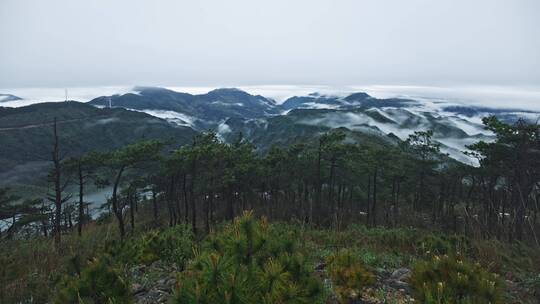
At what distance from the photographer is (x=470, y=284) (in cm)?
323

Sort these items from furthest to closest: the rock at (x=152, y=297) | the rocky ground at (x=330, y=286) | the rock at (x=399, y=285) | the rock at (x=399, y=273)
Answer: the rock at (x=399, y=273) < the rock at (x=399, y=285) < the rock at (x=152, y=297) < the rocky ground at (x=330, y=286)

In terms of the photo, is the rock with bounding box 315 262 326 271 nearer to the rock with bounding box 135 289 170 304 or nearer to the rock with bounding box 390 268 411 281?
the rock with bounding box 390 268 411 281

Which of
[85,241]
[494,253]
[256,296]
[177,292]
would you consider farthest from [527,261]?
[85,241]

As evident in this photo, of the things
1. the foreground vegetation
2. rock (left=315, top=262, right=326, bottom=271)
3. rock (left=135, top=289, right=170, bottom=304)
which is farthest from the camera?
rock (left=315, top=262, right=326, bottom=271)

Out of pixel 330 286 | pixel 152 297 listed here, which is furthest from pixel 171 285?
pixel 330 286

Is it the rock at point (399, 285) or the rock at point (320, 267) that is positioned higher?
the rock at point (399, 285)

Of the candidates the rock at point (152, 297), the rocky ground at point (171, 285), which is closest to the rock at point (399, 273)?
the rocky ground at point (171, 285)

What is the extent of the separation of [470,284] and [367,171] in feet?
132

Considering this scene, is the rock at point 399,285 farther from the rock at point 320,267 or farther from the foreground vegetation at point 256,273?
the rock at point 320,267

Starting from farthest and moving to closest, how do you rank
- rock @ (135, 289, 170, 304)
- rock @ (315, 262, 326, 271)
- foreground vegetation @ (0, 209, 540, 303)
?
rock @ (315, 262, 326, 271) < rock @ (135, 289, 170, 304) < foreground vegetation @ (0, 209, 540, 303)

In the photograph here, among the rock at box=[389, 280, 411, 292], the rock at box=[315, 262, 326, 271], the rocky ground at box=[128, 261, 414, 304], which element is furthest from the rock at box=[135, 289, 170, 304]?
the rock at box=[389, 280, 411, 292]

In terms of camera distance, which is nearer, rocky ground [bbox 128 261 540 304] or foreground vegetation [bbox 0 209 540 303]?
foreground vegetation [bbox 0 209 540 303]

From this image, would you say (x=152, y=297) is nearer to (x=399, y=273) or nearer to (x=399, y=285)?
(x=399, y=285)

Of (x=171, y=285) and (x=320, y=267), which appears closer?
(x=171, y=285)
